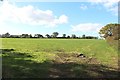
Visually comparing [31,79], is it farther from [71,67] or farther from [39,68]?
[71,67]

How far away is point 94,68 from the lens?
15.4 metres

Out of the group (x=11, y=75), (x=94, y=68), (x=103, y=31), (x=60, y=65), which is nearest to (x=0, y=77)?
(x=11, y=75)

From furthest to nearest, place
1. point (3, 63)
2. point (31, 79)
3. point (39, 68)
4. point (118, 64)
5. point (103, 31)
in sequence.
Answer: point (103, 31), point (118, 64), point (3, 63), point (39, 68), point (31, 79)

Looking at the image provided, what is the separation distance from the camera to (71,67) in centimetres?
1532

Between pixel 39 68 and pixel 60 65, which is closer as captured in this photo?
pixel 39 68

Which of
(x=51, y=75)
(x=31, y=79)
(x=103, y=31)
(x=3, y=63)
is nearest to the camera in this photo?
(x=31, y=79)

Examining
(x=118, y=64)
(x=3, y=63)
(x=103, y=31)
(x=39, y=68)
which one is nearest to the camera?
(x=39, y=68)

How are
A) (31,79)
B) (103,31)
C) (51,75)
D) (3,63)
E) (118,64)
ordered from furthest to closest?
(103,31)
(118,64)
(3,63)
(51,75)
(31,79)

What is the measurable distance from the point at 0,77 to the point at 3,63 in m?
3.07

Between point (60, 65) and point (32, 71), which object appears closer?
point (32, 71)

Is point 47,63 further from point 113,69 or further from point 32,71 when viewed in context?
point 113,69

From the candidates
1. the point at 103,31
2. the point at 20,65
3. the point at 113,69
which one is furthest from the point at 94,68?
the point at 103,31

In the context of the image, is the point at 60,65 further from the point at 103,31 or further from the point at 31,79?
the point at 103,31

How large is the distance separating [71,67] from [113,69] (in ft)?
7.62
